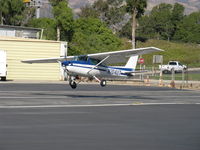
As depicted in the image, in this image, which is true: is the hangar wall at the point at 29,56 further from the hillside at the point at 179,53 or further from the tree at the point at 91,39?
the hillside at the point at 179,53

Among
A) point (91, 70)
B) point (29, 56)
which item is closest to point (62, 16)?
point (29, 56)

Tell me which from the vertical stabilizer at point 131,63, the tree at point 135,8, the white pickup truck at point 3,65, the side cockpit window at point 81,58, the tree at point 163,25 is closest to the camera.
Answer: the side cockpit window at point 81,58

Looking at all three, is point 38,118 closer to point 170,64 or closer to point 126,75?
point 126,75

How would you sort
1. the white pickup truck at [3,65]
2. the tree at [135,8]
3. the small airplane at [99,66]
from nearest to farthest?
the small airplane at [99,66] → the white pickup truck at [3,65] → the tree at [135,8]

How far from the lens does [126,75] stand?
4106cm

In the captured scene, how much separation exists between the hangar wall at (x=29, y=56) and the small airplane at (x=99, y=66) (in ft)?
76.9

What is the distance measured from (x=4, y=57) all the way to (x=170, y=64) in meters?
37.1

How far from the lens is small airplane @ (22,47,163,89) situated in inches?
1487

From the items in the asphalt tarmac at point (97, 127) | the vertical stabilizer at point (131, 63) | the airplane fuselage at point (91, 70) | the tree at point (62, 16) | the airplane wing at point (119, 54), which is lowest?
the asphalt tarmac at point (97, 127)

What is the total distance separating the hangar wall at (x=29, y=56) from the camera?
6488 centimetres

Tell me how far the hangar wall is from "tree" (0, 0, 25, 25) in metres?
49.8

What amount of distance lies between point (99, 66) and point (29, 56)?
1094 inches

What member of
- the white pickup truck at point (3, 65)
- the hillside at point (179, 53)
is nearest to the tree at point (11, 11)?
the hillside at point (179, 53)

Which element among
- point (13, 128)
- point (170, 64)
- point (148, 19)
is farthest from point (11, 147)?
point (148, 19)
